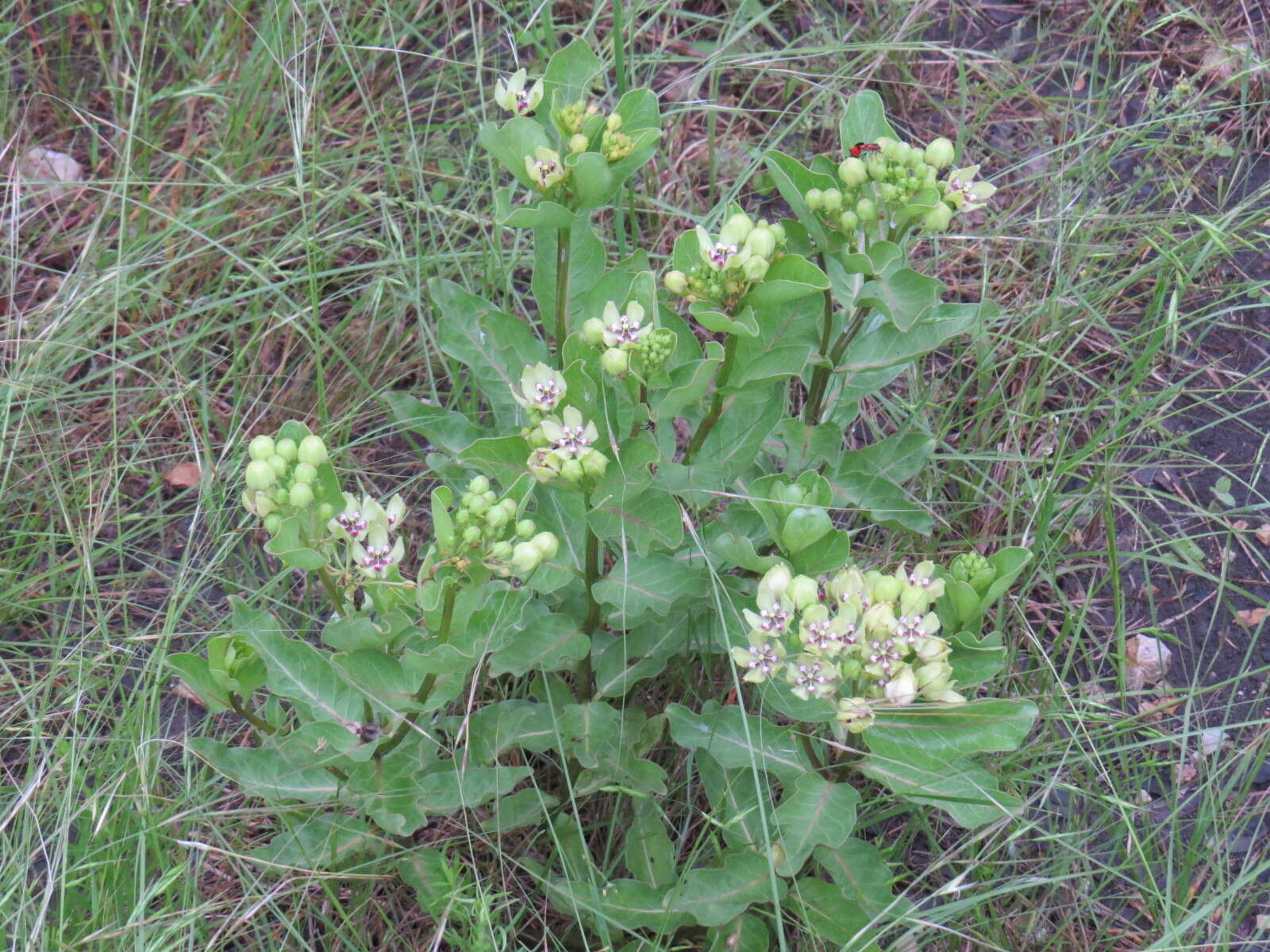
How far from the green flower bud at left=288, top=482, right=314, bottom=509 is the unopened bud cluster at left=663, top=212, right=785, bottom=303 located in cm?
82

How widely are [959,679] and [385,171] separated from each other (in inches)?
109

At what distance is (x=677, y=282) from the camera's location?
2.43m

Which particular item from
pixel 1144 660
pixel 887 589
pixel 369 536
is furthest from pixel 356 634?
pixel 1144 660

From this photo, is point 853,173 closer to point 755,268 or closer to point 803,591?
point 755,268

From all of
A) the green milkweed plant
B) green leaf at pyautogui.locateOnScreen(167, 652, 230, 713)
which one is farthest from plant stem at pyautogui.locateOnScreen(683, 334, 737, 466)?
green leaf at pyautogui.locateOnScreen(167, 652, 230, 713)

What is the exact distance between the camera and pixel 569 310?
2844mm

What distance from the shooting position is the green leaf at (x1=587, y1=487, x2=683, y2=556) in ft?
7.98

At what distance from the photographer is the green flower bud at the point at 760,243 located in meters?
2.36

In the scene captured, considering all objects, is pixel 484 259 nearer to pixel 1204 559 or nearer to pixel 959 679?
pixel 959 679

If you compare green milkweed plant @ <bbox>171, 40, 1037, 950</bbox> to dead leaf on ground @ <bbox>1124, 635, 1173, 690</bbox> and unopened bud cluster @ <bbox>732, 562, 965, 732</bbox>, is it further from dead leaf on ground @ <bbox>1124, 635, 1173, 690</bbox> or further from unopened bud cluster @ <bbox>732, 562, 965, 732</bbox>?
dead leaf on ground @ <bbox>1124, 635, 1173, 690</bbox>

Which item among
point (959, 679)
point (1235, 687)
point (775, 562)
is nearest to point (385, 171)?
point (775, 562)

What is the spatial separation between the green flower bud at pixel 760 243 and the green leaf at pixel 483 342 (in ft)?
2.35

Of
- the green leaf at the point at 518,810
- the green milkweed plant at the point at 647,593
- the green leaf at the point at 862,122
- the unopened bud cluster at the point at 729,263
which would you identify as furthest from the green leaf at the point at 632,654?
the green leaf at the point at 862,122

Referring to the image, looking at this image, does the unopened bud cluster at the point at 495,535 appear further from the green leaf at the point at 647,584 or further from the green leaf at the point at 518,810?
the green leaf at the point at 518,810
